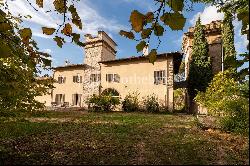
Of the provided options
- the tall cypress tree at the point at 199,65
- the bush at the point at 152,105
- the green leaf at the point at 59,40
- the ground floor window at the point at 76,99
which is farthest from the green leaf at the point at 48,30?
the ground floor window at the point at 76,99

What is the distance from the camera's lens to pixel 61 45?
270cm

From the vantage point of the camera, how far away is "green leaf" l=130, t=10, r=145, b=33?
7.25 feet

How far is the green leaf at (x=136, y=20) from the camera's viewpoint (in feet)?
7.25

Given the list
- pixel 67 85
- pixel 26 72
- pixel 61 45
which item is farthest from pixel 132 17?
pixel 67 85

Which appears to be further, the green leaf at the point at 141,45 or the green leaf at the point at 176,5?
the green leaf at the point at 141,45

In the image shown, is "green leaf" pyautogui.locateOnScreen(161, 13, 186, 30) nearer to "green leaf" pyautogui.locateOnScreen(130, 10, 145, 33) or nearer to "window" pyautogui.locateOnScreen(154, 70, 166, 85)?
"green leaf" pyautogui.locateOnScreen(130, 10, 145, 33)

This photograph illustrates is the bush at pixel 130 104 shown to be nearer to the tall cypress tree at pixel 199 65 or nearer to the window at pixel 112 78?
the window at pixel 112 78

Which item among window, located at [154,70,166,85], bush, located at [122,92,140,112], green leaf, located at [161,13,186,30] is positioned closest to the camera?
green leaf, located at [161,13,186,30]

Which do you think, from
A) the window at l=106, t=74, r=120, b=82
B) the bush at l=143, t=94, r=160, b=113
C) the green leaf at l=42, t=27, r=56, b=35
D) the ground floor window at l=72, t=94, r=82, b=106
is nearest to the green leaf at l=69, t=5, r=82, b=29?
the green leaf at l=42, t=27, r=56, b=35

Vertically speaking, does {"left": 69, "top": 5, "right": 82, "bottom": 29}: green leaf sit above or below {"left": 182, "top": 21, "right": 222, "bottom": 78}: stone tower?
below

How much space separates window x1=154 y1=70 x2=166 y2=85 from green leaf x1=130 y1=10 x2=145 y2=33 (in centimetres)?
2537

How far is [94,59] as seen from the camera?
32875 millimetres

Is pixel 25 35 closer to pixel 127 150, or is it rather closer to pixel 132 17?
pixel 132 17

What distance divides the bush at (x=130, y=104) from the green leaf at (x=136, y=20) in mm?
24901
